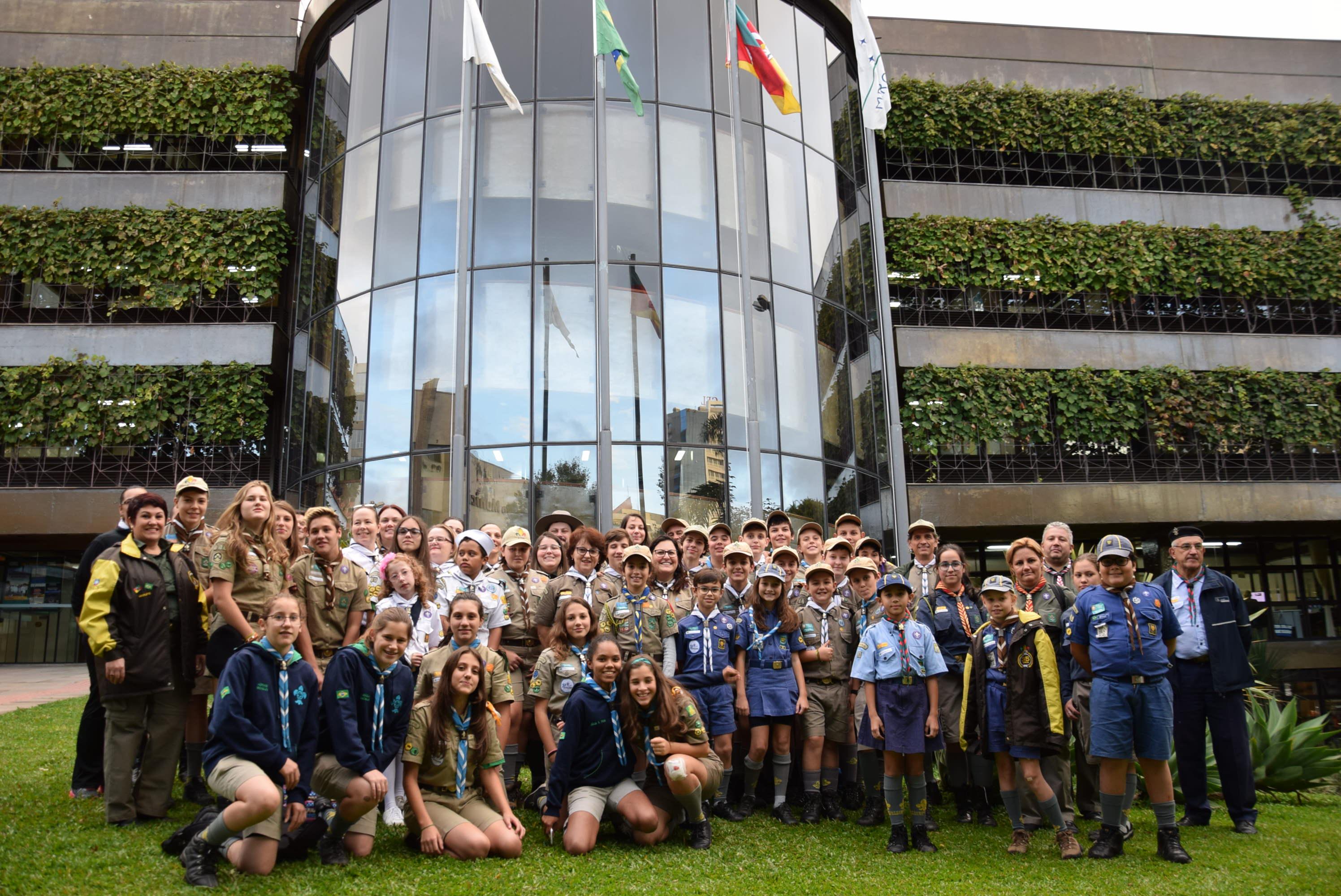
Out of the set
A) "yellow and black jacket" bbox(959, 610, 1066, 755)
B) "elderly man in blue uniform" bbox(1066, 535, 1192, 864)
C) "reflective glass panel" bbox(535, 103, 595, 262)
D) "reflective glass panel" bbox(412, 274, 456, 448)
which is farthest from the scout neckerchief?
"reflective glass panel" bbox(535, 103, 595, 262)

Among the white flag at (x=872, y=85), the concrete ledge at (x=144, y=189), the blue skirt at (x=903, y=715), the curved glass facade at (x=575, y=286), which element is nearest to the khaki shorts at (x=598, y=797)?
the blue skirt at (x=903, y=715)

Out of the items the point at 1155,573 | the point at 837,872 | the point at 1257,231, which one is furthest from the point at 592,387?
the point at 1257,231

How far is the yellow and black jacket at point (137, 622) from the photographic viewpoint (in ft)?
19.0

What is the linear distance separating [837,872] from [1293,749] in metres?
5.48

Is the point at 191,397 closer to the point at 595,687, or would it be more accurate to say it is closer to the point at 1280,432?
the point at 595,687

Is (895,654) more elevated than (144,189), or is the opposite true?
(144,189)

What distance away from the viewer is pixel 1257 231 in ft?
77.4

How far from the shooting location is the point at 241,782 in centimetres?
489

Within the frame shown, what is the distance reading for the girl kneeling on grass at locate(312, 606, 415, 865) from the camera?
5.43m

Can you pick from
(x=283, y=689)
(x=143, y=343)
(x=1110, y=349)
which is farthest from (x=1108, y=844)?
(x=143, y=343)

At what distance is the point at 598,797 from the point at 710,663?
1374mm

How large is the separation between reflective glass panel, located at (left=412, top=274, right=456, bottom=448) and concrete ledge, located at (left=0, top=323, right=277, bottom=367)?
5.34 meters

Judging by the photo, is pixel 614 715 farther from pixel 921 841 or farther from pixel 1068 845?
pixel 1068 845

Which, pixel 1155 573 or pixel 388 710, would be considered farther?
pixel 1155 573
